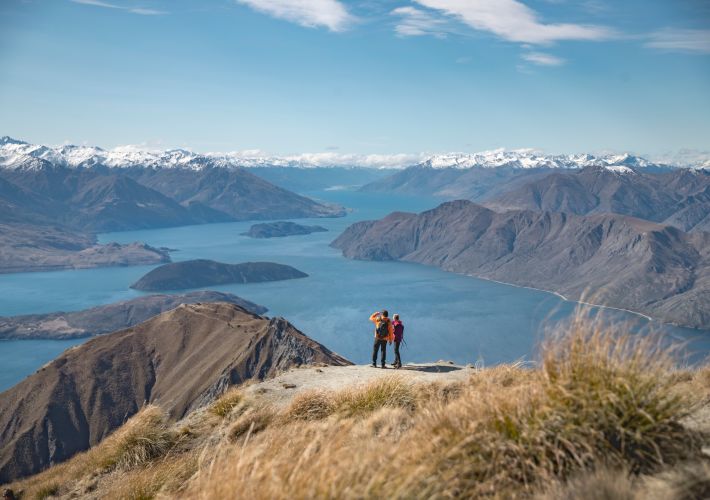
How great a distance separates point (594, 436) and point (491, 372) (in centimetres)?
657

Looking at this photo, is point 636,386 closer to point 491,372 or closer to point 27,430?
point 491,372

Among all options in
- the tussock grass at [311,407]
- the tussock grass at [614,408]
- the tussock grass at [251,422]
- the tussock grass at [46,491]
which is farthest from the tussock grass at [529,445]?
the tussock grass at [46,491]

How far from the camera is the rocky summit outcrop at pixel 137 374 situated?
83250mm

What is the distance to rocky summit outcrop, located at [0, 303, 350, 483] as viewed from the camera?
83.2 metres

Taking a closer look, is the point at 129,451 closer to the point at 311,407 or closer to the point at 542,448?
the point at 311,407

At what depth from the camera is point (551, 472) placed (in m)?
5.76

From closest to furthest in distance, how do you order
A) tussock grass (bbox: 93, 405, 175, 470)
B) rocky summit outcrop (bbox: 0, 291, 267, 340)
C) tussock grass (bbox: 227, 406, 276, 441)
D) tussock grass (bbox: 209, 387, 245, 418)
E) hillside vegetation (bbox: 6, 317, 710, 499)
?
hillside vegetation (bbox: 6, 317, 710, 499)
tussock grass (bbox: 227, 406, 276, 441)
tussock grass (bbox: 93, 405, 175, 470)
tussock grass (bbox: 209, 387, 245, 418)
rocky summit outcrop (bbox: 0, 291, 267, 340)

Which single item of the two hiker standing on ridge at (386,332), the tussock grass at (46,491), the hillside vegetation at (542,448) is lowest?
the tussock grass at (46,491)

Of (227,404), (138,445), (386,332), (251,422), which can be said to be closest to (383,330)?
(386,332)

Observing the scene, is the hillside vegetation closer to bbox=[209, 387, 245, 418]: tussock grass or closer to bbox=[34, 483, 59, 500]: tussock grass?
bbox=[209, 387, 245, 418]: tussock grass

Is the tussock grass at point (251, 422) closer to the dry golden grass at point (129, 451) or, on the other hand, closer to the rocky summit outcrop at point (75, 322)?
the dry golden grass at point (129, 451)

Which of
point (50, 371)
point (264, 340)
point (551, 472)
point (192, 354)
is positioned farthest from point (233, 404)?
point (50, 371)

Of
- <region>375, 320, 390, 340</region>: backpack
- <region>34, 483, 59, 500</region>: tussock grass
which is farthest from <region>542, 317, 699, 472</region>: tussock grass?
<region>375, 320, 390, 340</region>: backpack

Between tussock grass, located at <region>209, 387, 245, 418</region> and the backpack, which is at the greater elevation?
the backpack
